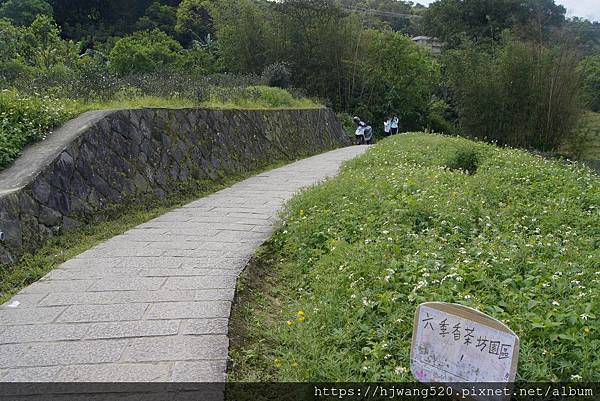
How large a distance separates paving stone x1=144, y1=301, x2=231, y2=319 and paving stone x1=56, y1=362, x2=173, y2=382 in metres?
0.58

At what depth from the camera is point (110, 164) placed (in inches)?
233

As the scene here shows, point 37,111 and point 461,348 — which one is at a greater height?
point 37,111

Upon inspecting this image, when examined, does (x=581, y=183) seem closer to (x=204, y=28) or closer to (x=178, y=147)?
(x=178, y=147)

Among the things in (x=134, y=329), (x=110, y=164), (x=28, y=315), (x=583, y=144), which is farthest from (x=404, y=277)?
(x=583, y=144)

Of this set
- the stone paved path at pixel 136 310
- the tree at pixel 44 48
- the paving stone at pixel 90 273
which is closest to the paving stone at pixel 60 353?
the stone paved path at pixel 136 310

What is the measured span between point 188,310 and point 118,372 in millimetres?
780

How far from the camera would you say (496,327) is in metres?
2.17

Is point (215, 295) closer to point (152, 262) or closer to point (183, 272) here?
point (183, 272)

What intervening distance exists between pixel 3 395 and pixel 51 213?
2474 mm

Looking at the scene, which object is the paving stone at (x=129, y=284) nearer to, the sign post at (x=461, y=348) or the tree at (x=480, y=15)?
the sign post at (x=461, y=348)

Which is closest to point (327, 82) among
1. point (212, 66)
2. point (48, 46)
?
point (212, 66)

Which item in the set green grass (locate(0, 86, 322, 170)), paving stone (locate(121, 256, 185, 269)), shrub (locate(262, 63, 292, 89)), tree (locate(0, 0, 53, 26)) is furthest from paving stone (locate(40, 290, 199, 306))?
tree (locate(0, 0, 53, 26))

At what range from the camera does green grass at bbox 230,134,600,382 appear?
2.62 m

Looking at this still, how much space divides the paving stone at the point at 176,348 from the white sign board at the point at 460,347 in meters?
1.17
